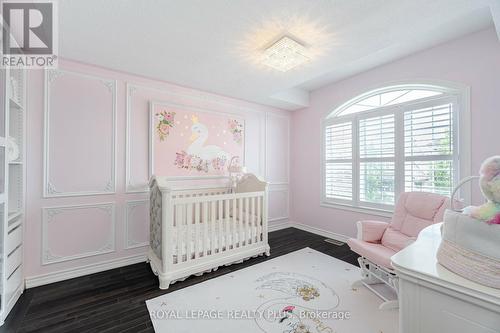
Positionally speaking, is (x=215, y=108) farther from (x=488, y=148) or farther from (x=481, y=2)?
(x=488, y=148)

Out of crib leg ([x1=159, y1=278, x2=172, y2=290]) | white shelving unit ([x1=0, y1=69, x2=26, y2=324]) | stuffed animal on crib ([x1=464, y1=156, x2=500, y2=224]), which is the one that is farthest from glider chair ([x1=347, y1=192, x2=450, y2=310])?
white shelving unit ([x1=0, y1=69, x2=26, y2=324])

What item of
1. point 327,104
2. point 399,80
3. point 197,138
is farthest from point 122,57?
point 399,80

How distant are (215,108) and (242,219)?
1.79 meters

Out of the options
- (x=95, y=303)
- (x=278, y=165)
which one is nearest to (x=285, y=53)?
(x=278, y=165)

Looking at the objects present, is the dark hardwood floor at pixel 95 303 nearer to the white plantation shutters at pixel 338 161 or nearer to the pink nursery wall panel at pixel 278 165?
the white plantation shutters at pixel 338 161

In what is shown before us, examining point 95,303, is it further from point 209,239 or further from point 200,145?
point 200,145

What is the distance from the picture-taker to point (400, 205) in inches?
97.2

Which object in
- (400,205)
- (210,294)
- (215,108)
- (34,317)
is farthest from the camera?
(215,108)

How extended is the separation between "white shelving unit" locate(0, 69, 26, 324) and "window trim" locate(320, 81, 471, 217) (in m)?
3.90

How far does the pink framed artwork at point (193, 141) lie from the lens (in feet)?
A: 9.45

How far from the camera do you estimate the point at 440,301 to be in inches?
32.4

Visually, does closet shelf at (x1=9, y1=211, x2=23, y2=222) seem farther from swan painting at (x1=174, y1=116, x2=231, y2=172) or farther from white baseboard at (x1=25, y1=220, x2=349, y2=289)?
swan painting at (x1=174, y1=116, x2=231, y2=172)

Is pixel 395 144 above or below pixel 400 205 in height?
above

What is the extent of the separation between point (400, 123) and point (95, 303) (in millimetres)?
3982
